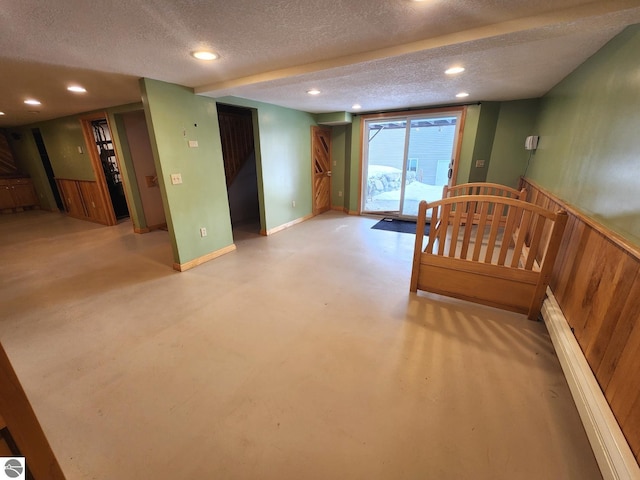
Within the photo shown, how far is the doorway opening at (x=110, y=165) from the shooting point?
5.36m

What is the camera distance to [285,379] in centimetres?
169

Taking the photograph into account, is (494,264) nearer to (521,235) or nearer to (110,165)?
(521,235)

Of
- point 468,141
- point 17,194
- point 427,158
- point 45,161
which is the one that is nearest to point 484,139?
point 468,141

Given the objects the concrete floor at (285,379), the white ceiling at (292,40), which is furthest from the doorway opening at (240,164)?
the concrete floor at (285,379)

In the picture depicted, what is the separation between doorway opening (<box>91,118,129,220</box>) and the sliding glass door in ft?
17.4

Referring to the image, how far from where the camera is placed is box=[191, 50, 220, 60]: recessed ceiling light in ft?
6.40

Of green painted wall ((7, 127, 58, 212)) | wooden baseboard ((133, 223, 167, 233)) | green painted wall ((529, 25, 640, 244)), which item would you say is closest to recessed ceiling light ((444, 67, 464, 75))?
green painted wall ((529, 25, 640, 244))

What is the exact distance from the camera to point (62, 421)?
1451mm

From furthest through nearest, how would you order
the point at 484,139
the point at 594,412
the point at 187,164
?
the point at 484,139, the point at 187,164, the point at 594,412

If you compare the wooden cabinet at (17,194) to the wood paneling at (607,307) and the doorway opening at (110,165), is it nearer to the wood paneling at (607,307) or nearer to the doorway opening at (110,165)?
the doorway opening at (110,165)

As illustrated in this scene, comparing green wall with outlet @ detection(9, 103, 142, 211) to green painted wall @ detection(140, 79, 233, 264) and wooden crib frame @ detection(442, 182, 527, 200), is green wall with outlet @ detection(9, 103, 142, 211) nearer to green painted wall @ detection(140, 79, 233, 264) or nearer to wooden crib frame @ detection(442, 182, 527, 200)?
green painted wall @ detection(140, 79, 233, 264)

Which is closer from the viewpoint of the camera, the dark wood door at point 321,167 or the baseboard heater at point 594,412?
Answer: the baseboard heater at point 594,412

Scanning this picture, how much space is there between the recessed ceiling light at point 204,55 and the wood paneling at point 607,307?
288 cm

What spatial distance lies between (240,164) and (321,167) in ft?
5.70
